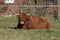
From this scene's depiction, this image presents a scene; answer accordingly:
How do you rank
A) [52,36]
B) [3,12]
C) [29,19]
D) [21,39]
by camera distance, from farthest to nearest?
1. [3,12]
2. [29,19]
3. [52,36]
4. [21,39]

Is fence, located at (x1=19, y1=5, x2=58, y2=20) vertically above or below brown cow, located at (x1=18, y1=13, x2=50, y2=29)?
below

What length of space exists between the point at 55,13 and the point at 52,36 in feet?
37.2

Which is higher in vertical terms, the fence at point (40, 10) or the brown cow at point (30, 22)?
the brown cow at point (30, 22)

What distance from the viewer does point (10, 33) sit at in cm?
982

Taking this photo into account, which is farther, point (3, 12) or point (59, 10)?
point (3, 12)

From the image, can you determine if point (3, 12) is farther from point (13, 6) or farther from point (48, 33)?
point (48, 33)

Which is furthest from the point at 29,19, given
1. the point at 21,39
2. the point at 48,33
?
the point at 21,39

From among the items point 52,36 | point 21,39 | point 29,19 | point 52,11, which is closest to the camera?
point 21,39

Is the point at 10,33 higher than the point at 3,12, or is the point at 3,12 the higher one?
the point at 10,33

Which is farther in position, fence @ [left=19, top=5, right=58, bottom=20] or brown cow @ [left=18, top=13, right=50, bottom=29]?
fence @ [left=19, top=5, right=58, bottom=20]

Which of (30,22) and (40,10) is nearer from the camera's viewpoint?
(30,22)

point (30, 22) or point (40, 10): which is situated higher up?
point (30, 22)

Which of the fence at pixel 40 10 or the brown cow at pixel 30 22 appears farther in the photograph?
the fence at pixel 40 10

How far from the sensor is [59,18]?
1959 centimetres
